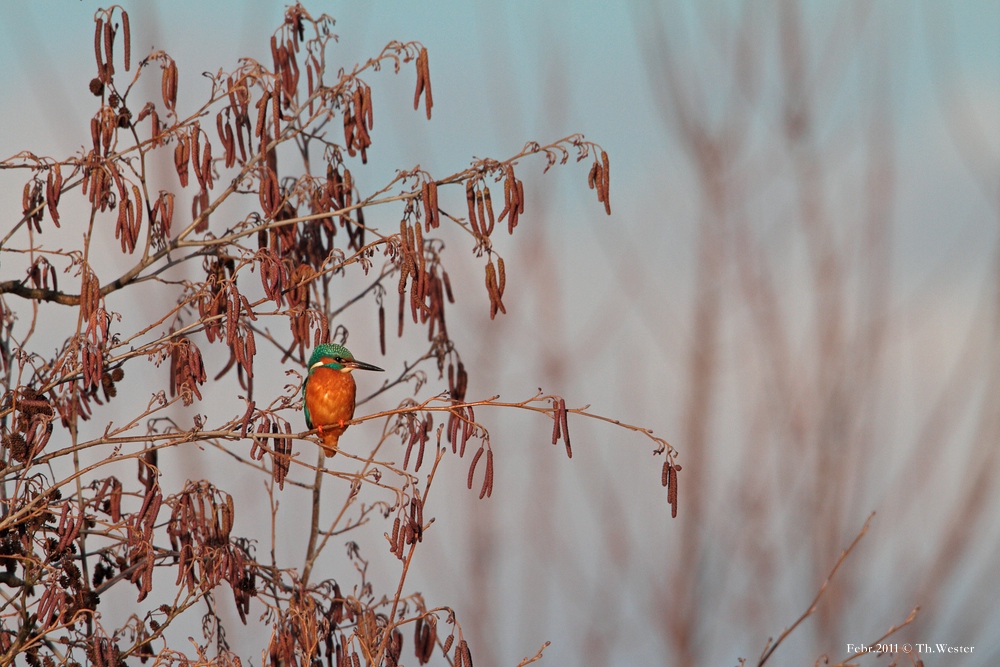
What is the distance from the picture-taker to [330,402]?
4.93 meters

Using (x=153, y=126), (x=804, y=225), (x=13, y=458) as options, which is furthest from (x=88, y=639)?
(x=804, y=225)

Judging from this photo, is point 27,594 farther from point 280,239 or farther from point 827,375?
point 827,375

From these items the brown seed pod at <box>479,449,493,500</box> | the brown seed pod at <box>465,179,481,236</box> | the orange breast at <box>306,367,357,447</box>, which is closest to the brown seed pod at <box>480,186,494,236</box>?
the brown seed pod at <box>465,179,481,236</box>

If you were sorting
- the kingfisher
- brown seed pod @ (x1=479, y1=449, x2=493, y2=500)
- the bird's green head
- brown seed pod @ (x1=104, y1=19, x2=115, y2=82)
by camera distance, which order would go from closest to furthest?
brown seed pod @ (x1=479, y1=449, x2=493, y2=500)
brown seed pod @ (x1=104, y1=19, x2=115, y2=82)
the kingfisher
the bird's green head

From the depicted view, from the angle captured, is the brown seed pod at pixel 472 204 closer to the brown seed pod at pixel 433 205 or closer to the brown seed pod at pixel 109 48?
the brown seed pod at pixel 433 205

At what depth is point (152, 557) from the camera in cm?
349

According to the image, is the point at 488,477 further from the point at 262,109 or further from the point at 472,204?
the point at 262,109

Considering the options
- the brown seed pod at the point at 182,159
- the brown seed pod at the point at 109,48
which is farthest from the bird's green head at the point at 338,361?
the brown seed pod at the point at 109,48

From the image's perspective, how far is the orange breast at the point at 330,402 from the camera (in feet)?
16.1

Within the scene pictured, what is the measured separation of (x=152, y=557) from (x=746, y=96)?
3670 mm

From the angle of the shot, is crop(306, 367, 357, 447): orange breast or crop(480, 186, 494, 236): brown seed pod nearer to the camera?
crop(480, 186, 494, 236): brown seed pod

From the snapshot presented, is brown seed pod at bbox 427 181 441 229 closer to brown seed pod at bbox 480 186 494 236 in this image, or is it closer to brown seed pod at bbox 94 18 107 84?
brown seed pod at bbox 480 186 494 236

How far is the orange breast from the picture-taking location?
16.1 ft

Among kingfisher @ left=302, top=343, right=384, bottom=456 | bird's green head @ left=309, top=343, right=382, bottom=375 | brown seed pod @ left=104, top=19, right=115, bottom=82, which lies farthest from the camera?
bird's green head @ left=309, top=343, right=382, bottom=375
